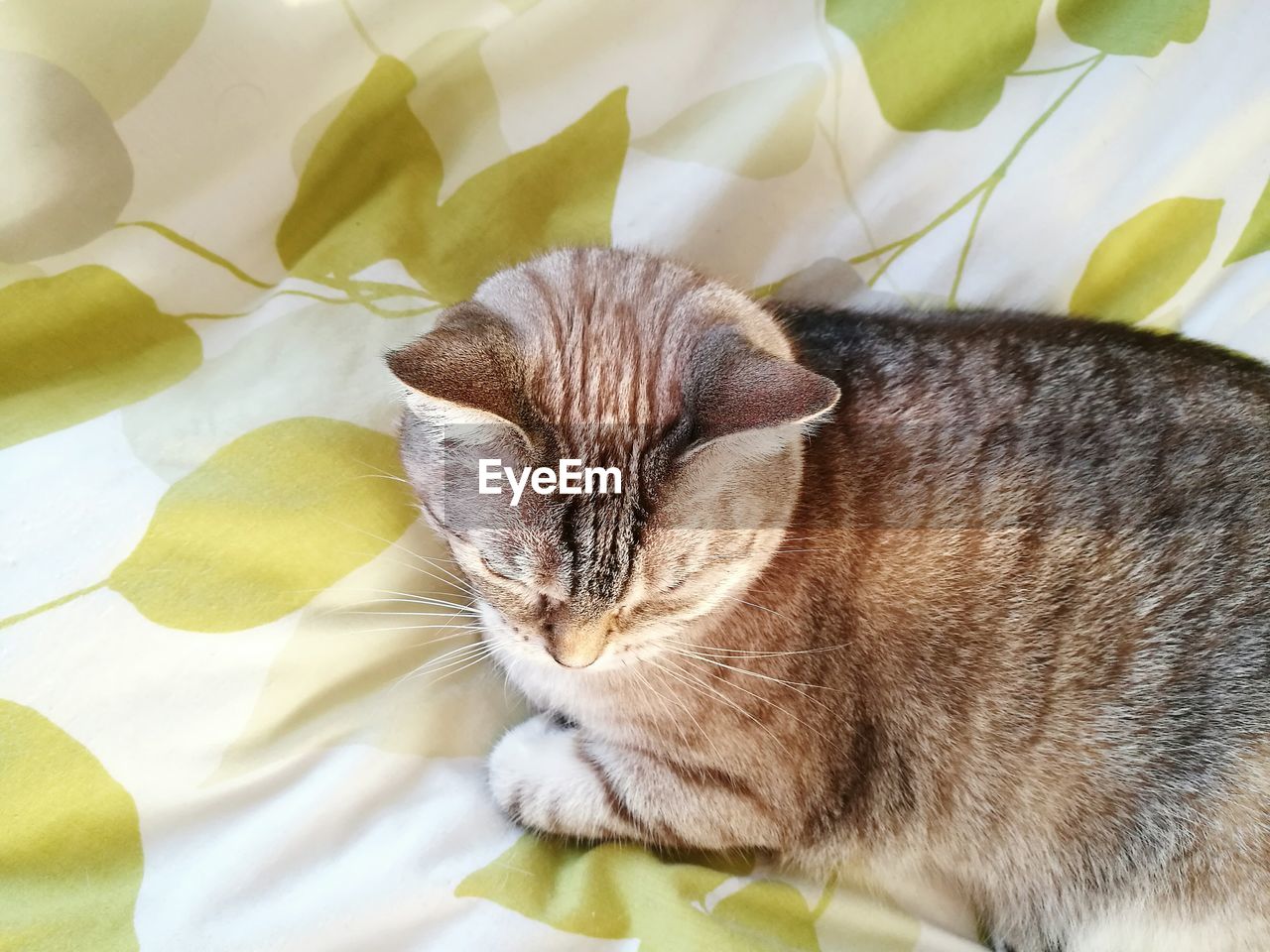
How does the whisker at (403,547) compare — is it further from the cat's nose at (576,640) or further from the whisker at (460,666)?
the cat's nose at (576,640)

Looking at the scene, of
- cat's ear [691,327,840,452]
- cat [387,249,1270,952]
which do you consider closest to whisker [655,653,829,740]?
cat [387,249,1270,952]

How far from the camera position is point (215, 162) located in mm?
1300

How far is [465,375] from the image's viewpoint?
0.88 metres

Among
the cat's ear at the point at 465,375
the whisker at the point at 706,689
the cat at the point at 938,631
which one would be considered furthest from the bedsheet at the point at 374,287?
the cat's ear at the point at 465,375

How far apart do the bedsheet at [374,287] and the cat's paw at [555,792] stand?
0.03m

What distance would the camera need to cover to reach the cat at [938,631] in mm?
1065

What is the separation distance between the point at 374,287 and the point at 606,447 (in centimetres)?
62

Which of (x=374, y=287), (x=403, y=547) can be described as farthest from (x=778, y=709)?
(x=374, y=287)

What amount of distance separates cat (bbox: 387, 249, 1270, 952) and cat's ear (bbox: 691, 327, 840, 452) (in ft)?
0.21

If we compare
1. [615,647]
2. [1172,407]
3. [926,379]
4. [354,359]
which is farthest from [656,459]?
[1172,407]

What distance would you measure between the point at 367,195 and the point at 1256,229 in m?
1.47

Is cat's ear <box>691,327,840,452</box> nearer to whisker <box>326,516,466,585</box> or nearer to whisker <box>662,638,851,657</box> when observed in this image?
whisker <box>662,638,851,657</box>

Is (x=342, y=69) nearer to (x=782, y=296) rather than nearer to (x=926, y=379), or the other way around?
(x=782, y=296)

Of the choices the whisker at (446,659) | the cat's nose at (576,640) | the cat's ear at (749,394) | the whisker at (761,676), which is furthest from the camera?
the whisker at (446,659)
